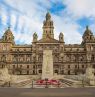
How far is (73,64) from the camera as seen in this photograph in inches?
4168

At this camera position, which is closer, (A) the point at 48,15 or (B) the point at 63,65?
(B) the point at 63,65

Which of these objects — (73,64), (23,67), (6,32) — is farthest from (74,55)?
(6,32)

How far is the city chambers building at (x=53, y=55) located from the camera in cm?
10500

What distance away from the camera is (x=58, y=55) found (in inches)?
4190

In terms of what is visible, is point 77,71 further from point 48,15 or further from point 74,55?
point 48,15

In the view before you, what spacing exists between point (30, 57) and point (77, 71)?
2064cm

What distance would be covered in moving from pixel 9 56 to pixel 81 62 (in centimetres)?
3048

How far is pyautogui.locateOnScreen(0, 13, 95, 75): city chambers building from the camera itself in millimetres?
105000

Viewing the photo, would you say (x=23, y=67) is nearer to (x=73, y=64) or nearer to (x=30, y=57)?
(x=30, y=57)

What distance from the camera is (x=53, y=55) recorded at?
106m

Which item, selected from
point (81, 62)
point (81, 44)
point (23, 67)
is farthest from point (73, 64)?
point (23, 67)

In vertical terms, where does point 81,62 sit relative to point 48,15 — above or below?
below

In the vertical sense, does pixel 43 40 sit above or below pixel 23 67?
above

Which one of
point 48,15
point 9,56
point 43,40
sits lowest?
point 9,56
